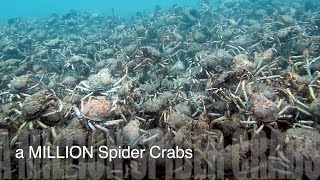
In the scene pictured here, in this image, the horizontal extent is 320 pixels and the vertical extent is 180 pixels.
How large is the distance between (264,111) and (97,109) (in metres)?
2.66

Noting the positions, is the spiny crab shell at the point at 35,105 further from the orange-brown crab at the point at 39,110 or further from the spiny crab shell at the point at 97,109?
the spiny crab shell at the point at 97,109

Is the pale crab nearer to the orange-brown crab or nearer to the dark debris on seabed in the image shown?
the dark debris on seabed

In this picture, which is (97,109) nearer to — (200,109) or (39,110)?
(39,110)

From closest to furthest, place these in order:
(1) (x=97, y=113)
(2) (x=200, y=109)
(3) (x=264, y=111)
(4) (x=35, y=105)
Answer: (3) (x=264, y=111)
(1) (x=97, y=113)
(4) (x=35, y=105)
(2) (x=200, y=109)

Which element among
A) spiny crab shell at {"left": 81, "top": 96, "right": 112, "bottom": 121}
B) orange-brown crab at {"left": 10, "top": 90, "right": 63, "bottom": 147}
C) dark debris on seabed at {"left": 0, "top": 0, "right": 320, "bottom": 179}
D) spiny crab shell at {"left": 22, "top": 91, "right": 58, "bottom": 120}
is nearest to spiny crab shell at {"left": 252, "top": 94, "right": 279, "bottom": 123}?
dark debris on seabed at {"left": 0, "top": 0, "right": 320, "bottom": 179}

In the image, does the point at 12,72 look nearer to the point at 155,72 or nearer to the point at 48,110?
the point at 155,72

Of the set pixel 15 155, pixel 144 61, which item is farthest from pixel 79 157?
pixel 144 61

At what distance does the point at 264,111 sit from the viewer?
4.52 metres

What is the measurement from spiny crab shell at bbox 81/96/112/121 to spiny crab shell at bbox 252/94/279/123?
2400 millimetres

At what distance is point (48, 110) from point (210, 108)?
115 inches

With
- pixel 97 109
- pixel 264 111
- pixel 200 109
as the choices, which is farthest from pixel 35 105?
pixel 264 111

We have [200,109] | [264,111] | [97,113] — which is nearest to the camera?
[264,111]

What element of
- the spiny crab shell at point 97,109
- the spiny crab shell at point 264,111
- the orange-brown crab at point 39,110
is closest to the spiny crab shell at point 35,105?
the orange-brown crab at point 39,110

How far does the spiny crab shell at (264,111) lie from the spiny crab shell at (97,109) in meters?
2.40
